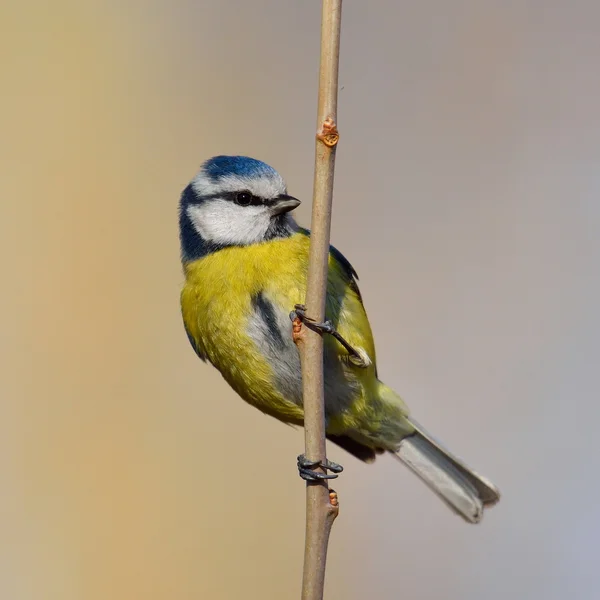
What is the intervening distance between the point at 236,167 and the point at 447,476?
1277mm

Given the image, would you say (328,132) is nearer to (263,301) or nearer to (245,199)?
(263,301)

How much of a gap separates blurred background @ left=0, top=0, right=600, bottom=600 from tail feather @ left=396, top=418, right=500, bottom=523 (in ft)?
1.38

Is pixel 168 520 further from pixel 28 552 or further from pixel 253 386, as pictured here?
pixel 253 386

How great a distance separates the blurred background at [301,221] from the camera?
3307mm

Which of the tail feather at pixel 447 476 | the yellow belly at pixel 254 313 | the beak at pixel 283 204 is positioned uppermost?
the beak at pixel 283 204

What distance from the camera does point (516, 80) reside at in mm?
3729

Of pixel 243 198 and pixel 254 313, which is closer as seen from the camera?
pixel 254 313

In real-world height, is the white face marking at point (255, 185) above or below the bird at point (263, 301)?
above

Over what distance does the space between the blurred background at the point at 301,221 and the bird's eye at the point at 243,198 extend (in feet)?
2.91

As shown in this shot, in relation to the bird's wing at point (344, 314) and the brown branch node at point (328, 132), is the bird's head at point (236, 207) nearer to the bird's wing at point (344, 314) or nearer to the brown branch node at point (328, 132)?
the bird's wing at point (344, 314)

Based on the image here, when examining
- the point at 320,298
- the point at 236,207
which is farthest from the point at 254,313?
the point at 320,298

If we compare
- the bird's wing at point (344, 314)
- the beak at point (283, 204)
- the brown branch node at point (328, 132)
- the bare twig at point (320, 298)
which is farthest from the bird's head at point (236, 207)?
the brown branch node at point (328, 132)

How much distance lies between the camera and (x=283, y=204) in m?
2.54

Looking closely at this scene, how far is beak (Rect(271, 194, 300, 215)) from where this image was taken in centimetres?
252
